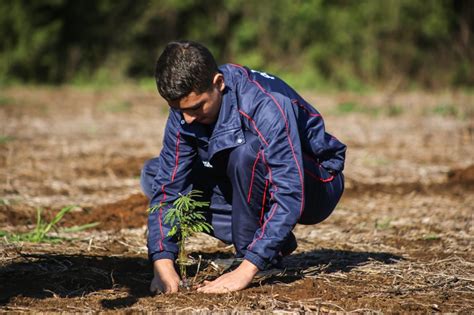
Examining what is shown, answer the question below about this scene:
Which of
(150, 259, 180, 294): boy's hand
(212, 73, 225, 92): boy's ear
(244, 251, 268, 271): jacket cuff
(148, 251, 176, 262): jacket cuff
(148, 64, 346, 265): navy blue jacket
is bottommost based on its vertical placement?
(150, 259, 180, 294): boy's hand

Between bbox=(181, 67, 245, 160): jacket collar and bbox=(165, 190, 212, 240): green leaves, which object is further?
bbox=(165, 190, 212, 240): green leaves

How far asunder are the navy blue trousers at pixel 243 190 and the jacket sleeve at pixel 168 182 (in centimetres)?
13

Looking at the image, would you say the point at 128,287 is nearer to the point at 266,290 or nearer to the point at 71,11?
the point at 266,290

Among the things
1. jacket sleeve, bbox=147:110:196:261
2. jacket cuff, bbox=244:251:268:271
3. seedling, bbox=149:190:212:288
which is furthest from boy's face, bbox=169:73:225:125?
jacket cuff, bbox=244:251:268:271

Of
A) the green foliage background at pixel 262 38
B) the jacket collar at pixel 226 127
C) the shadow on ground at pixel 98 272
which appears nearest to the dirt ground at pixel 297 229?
the shadow on ground at pixel 98 272

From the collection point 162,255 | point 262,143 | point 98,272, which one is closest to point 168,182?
point 162,255

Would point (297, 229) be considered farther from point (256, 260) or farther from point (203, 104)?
point (203, 104)

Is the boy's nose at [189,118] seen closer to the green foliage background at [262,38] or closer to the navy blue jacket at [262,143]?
the navy blue jacket at [262,143]

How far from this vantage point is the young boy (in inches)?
132

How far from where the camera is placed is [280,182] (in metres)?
3.37

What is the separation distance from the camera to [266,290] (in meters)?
3.59

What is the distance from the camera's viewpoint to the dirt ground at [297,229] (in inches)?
138

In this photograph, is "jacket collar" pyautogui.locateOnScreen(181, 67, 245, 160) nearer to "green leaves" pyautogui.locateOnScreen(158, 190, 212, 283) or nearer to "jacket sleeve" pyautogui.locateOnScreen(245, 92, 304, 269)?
"jacket sleeve" pyautogui.locateOnScreen(245, 92, 304, 269)

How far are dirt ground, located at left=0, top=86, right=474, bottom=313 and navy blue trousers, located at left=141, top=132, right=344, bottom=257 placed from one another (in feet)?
0.90
